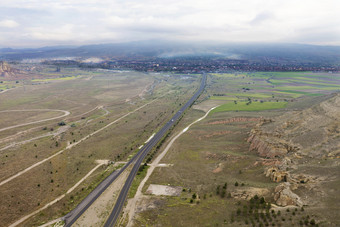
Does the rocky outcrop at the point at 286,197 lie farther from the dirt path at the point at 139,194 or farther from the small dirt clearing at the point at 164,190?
the dirt path at the point at 139,194

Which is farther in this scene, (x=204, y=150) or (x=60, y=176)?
(x=204, y=150)

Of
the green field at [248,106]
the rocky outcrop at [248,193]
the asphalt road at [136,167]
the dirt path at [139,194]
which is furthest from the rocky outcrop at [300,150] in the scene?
the green field at [248,106]

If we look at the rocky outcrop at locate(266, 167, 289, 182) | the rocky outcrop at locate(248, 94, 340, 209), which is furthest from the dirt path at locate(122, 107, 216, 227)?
the rocky outcrop at locate(266, 167, 289, 182)

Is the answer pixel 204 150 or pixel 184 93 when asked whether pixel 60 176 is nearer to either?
pixel 204 150

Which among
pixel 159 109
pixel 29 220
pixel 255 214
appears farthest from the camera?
pixel 159 109

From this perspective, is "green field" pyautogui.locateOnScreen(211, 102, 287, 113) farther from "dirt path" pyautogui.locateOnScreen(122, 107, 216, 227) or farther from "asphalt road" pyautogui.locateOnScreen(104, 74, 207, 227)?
"dirt path" pyautogui.locateOnScreen(122, 107, 216, 227)

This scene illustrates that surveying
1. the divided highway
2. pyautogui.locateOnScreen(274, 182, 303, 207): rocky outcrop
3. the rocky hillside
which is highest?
the rocky hillside

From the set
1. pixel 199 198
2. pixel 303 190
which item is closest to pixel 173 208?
pixel 199 198

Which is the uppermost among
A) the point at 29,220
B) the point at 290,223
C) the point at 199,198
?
the point at 290,223

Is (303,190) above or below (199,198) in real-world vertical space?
above
